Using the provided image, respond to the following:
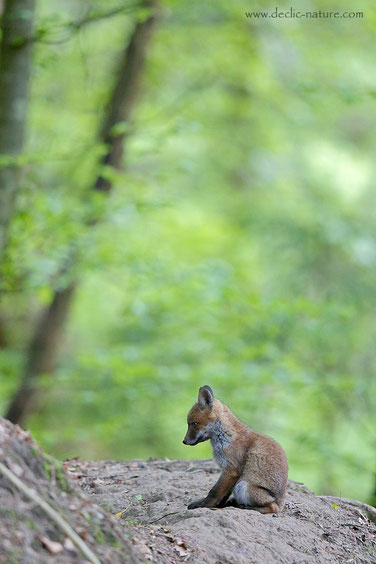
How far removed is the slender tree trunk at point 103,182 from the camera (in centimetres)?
1166

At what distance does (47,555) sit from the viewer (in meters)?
3.12

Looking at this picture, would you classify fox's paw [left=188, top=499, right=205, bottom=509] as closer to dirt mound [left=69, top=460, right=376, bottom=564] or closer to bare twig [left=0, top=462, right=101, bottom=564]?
dirt mound [left=69, top=460, right=376, bottom=564]

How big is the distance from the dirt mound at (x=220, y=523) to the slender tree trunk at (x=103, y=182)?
5953mm

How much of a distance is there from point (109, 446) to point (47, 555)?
46.9 ft

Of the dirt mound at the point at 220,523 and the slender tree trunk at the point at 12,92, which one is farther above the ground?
the slender tree trunk at the point at 12,92

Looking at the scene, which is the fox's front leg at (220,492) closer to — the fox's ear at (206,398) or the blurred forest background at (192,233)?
the fox's ear at (206,398)

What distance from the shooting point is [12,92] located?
8508 millimetres

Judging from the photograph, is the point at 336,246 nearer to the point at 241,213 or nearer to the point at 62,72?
the point at 241,213

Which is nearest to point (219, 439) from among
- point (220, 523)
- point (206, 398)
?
point (206, 398)

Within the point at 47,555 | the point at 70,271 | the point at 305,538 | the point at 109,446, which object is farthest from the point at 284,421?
the point at 47,555

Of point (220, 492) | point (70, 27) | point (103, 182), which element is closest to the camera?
point (220, 492)

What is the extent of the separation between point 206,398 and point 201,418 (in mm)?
152

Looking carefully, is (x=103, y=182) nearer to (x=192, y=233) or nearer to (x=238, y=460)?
(x=192, y=233)

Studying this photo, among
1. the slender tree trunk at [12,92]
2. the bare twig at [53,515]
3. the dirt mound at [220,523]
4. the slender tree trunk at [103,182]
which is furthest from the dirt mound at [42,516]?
the slender tree trunk at [103,182]
